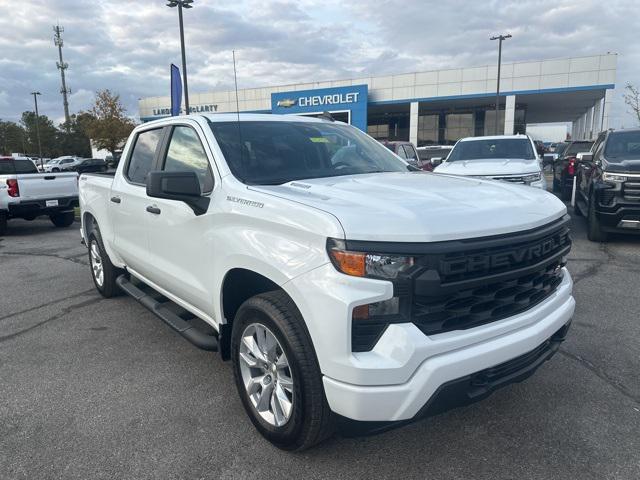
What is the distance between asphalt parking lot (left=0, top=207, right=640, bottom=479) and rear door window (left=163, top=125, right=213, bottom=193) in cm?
150

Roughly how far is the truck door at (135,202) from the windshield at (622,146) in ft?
23.6

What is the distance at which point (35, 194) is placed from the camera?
34.5 ft

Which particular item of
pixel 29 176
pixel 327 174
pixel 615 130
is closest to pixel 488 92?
pixel 615 130

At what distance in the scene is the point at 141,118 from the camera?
5075cm

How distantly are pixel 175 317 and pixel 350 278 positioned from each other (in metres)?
2.07

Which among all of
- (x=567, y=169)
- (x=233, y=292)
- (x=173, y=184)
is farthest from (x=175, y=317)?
(x=567, y=169)

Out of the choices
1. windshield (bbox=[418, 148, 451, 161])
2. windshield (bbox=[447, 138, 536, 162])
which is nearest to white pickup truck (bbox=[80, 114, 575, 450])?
windshield (bbox=[447, 138, 536, 162])

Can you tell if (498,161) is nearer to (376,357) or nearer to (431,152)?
(376,357)

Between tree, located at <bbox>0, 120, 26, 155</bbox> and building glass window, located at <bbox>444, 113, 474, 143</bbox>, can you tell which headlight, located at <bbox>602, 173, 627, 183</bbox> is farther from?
tree, located at <bbox>0, 120, 26, 155</bbox>

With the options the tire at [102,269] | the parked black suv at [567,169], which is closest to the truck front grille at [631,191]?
the parked black suv at [567,169]

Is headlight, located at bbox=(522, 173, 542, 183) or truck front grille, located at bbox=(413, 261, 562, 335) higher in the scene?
headlight, located at bbox=(522, 173, 542, 183)

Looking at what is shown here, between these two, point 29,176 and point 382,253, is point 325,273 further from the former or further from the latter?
point 29,176

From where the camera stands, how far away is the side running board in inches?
129

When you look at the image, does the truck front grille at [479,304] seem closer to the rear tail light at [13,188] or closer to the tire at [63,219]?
the rear tail light at [13,188]
